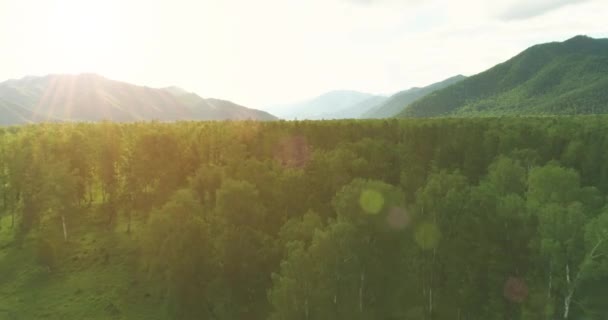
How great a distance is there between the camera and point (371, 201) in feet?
193

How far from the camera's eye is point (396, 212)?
60969 mm

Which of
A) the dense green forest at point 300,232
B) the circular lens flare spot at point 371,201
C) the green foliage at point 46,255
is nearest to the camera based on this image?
the dense green forest at point 300,232

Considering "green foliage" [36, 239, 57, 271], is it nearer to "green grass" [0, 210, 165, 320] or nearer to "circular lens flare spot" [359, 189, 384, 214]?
"green grass" [0, 210, 165, 320]

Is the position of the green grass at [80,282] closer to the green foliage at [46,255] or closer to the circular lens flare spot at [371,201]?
the green foliage at [46,255]

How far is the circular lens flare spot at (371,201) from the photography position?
57875 mm

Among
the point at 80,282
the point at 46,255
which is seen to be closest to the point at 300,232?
the point at 80,282

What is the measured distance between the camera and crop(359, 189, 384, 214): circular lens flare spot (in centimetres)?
5788

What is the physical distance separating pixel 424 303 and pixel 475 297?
9.46m

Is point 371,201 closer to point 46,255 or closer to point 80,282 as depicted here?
point 80,282

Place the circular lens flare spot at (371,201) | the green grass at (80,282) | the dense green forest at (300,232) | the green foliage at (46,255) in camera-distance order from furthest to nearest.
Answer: the green foliage at (46,255), the green grass at (80,282), the circular lens flare spot at (371,201), the dense green forest at (300,232)

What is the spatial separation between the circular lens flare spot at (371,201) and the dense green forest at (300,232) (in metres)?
0.18

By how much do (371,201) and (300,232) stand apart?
10.0m

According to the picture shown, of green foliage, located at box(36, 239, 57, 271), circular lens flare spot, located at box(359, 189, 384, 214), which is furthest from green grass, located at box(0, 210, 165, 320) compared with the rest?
circular lens flare spot, located at box(359, 189, 384, 214)

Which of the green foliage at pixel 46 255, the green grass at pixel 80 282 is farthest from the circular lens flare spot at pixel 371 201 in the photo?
the green foliage at pixel 46 255
